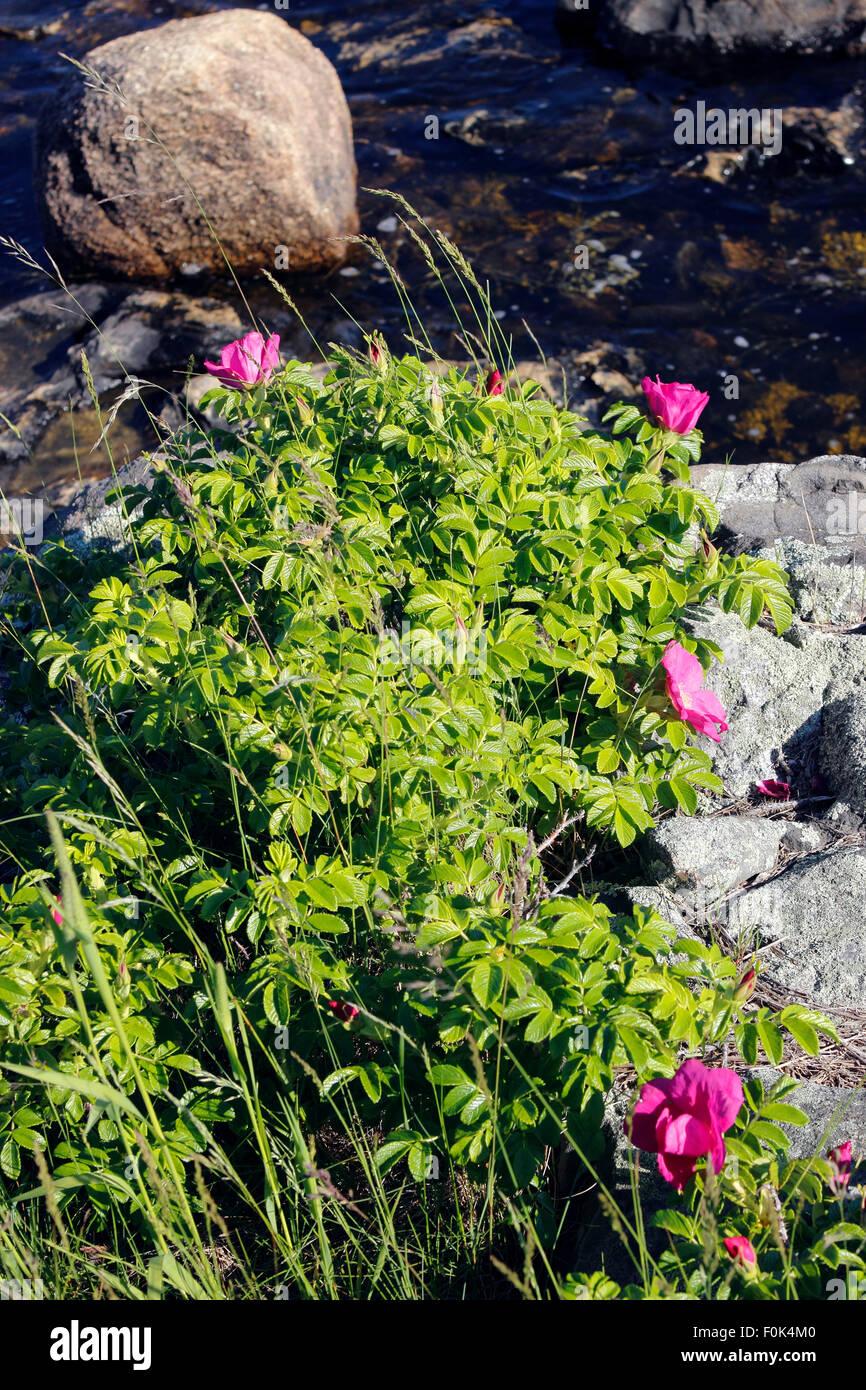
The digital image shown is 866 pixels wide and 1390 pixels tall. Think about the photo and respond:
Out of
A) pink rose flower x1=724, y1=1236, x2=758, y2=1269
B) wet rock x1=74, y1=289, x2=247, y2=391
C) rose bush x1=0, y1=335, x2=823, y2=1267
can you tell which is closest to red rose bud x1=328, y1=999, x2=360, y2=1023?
rose bush x1=0, y1=335, x2=823, y2=1267

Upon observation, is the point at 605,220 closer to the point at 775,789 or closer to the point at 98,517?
the point at 98,517

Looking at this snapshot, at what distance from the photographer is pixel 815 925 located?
2.33 meters

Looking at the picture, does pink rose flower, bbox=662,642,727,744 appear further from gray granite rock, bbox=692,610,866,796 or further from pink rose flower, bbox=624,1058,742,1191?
pink rose flower, bbox=624,1058,742,1191

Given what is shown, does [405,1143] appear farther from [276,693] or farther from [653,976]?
[276,693]

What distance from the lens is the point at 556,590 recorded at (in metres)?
2.34

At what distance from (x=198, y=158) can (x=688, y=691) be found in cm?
569

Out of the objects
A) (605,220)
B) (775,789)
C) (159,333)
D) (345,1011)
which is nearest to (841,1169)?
(345,1011)

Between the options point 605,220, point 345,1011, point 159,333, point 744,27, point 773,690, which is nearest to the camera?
point 345,1011

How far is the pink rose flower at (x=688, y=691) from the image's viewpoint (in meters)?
2.11

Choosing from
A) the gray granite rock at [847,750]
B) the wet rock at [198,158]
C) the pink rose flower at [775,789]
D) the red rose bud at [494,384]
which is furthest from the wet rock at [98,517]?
the wet rock at [198,158]

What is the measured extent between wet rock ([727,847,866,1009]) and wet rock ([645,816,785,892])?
0.05 metres

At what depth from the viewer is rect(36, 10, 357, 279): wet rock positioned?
625cm

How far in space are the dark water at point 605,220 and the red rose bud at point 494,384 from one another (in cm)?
295
